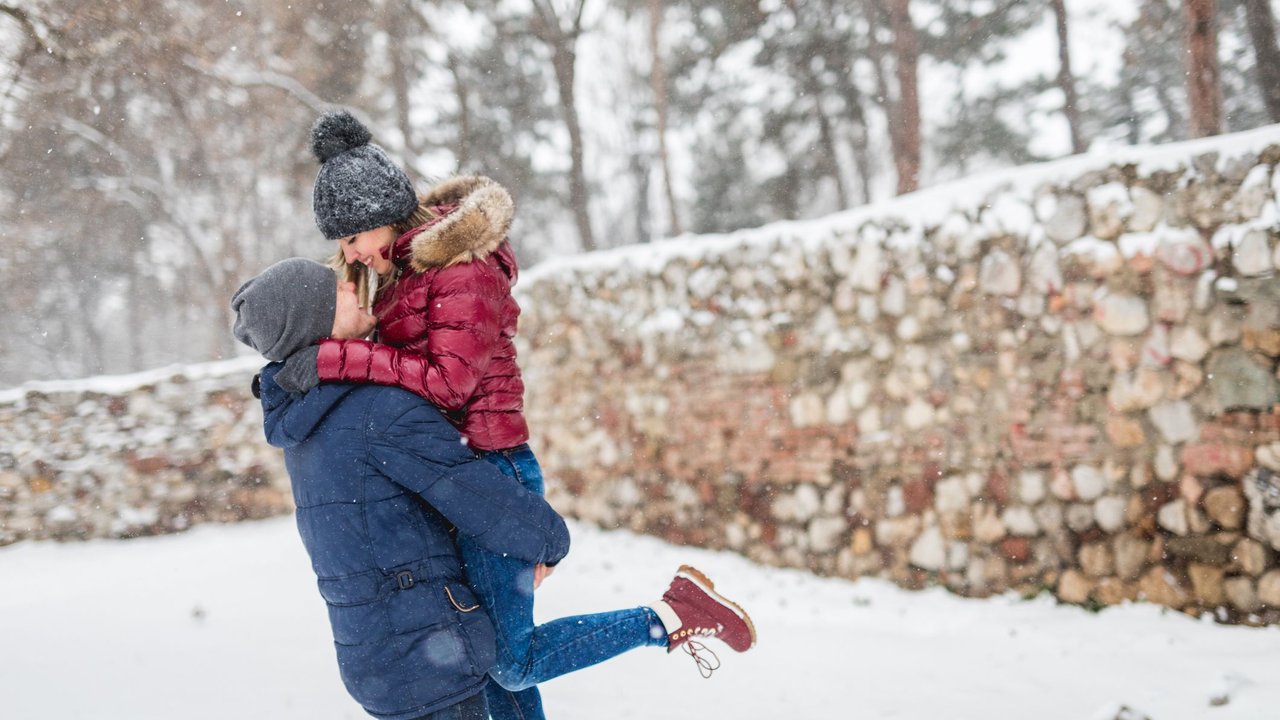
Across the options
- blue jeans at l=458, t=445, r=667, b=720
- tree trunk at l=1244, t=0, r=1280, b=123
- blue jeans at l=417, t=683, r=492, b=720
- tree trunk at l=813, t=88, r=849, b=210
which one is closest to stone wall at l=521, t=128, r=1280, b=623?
blue jeans at l=458, t=445, r=667, b=720

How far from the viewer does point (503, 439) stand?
1.94 metres

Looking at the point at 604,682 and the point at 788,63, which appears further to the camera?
the point at 788,63

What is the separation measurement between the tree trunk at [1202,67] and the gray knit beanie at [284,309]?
5.73 metres

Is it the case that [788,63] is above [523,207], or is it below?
above

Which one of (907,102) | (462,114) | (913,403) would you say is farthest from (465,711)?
(462,114)

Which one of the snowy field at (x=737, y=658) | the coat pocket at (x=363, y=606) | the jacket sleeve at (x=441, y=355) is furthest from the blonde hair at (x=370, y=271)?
the snowy field at (x=737, y=658)

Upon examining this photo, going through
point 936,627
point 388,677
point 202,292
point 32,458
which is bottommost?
point 936,627

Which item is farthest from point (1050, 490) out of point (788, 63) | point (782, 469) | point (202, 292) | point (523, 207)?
point (202, 292)

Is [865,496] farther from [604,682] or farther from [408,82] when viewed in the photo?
[408,82]

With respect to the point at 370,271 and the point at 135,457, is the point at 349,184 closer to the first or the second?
the point at 370,271

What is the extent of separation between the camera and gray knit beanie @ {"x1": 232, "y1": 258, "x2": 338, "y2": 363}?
1.65m

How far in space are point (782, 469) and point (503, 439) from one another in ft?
10.1

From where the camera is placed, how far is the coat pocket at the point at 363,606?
1.61 meters

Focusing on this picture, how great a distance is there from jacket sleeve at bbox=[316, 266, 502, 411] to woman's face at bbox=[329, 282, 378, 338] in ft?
0.23
